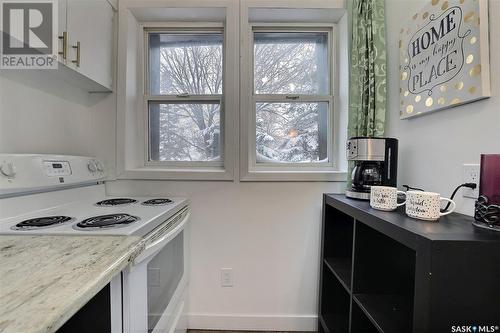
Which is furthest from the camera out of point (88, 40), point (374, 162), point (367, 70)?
point (367, 70)

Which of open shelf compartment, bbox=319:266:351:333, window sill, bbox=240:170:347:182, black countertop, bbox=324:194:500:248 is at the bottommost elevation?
open shelf compartment, bbox=319:266:351:333

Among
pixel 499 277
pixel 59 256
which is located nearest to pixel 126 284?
pixel 59 256

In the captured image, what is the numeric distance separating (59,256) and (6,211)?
62 cm

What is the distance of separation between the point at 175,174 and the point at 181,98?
1.94 ft

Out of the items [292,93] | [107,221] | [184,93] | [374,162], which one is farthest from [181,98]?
[374,162]

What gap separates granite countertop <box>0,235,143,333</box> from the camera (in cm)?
41

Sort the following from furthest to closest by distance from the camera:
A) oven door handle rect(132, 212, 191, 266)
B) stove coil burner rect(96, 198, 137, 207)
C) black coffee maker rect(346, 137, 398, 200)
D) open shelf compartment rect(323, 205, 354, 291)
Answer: open shelf compartment rect(323, 205, 354, 291) < stove coil burner rect(96, 198, 137, 207) < black coffee maker rect(346, 137, 398, 200) < oven door handle rect(132, 212, 191, 266)

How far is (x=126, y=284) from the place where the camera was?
78 cm

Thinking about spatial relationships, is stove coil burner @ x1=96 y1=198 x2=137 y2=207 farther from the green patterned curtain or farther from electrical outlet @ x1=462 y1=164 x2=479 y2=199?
electrical outlet @ x1=462 y1=164 x2=479 y2=199

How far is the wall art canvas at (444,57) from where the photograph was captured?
0.92 metres

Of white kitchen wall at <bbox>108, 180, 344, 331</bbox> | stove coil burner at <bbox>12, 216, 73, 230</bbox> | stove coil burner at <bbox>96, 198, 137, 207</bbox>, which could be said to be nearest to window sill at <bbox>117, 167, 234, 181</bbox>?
white kitchen wall at <bbox>108, 180, 344, 331</bbox>

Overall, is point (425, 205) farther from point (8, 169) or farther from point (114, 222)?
point (8, 169)

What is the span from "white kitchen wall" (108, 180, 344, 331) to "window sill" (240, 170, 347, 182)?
0.04 metres

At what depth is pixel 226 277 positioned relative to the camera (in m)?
1.70
